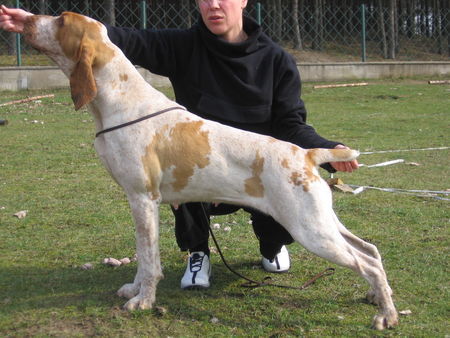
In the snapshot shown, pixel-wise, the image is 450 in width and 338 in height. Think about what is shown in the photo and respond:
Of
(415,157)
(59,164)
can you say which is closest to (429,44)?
(415,157)

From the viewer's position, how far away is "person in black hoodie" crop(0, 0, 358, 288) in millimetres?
4383

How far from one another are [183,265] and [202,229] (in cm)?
37

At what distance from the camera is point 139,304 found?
3.93 m

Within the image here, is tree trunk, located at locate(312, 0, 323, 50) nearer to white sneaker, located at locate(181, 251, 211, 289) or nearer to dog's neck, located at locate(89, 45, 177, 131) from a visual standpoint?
white sneaker, located at locate(181, 251, 211, 289)

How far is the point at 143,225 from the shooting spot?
153 inches

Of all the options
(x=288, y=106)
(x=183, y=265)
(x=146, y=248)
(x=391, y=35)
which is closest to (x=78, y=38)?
(x=146, y=248)

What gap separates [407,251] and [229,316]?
5.80 feet

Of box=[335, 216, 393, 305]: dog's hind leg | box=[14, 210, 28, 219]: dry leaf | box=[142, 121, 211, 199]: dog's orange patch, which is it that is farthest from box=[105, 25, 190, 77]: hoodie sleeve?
box=[14, 210, 28, 219]: dry leaf

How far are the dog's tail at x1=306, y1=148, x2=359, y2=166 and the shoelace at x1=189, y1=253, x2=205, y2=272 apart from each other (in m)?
1.19

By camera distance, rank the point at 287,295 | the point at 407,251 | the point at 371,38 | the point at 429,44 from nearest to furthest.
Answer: the point at 287,295 → the point at 407,251 → the point at 371,38 → the point at 429,44

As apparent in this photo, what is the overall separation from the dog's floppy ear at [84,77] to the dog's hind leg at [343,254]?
1.39 metres

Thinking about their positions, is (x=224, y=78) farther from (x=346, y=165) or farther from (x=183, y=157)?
(x=346, y=165)

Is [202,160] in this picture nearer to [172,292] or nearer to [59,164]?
[172,292]

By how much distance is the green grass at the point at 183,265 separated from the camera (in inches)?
149
